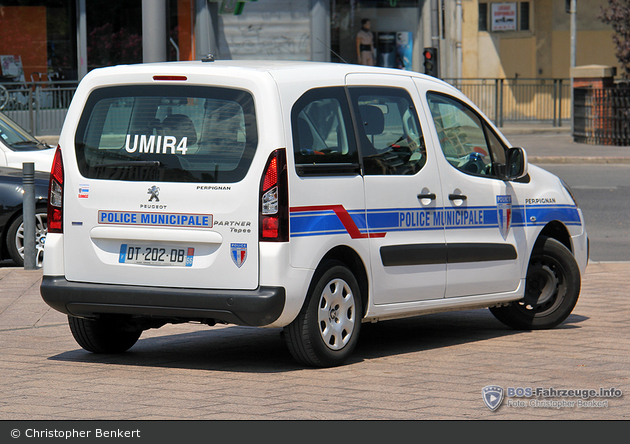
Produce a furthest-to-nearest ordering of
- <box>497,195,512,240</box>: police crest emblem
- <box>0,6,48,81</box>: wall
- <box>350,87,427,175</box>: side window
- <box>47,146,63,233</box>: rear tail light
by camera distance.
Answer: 1. <box>0,6,48,81</box>: wall
2. <box>497,195,512,240</box>: police crest emblem
3. <box>350,87,427,175</box>: side window
4. <box>47,146,63,233</box>: rear tail light

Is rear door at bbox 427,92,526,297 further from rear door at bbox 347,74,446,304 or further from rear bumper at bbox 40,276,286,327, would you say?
rear bumper at bbox 40,276,286,327

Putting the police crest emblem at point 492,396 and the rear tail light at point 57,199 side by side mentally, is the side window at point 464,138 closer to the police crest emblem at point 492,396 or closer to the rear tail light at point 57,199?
the police crest emblem at point 492,396

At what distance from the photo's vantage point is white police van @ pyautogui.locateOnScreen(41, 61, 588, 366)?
236 inches

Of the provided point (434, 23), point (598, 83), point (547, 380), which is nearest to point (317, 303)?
point (547, 380)

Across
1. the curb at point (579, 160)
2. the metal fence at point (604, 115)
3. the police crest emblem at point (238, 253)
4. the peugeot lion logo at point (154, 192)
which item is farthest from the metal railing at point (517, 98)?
the police crest emblem at point (238, 253)

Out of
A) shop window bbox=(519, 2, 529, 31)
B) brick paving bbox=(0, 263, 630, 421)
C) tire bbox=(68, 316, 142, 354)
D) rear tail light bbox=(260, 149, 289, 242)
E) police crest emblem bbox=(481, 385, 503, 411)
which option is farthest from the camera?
shop window bbox=(519, 2, 529, 31)

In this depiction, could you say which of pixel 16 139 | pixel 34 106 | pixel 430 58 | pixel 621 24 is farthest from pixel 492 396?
pixel 621 24

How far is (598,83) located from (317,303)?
71.6 ft

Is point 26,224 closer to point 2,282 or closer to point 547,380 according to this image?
point 2,282

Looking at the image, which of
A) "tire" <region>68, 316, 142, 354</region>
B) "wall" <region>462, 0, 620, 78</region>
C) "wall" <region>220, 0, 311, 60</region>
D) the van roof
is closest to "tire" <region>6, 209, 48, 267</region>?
"tire" <region>68, 316, 142, 354</region>

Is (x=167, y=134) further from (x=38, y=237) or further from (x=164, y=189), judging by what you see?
(x=38, y=237)

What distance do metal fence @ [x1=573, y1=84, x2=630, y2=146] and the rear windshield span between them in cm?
2103
